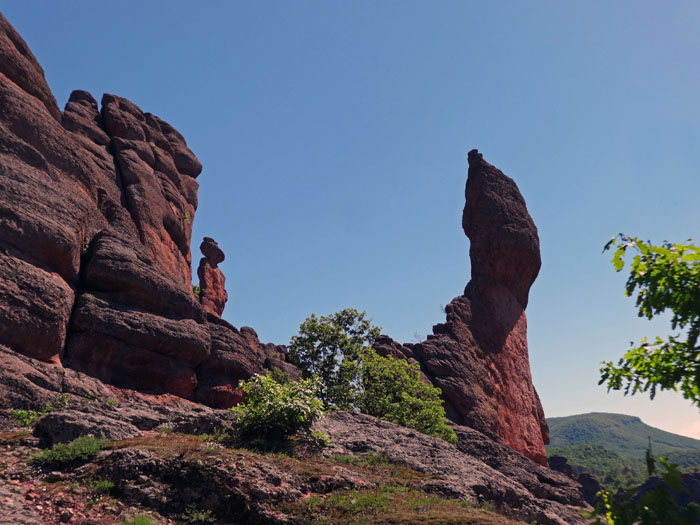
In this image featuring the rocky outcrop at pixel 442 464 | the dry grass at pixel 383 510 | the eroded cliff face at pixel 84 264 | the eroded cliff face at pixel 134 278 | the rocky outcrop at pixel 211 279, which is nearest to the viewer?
the dry grass at pixel 383 510

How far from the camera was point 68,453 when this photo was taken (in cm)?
1195

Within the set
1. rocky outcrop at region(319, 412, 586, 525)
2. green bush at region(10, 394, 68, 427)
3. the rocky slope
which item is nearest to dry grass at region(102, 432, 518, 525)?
the rocky slope

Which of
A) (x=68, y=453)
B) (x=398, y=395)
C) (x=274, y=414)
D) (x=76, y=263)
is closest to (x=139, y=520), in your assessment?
(x=68, y=453)

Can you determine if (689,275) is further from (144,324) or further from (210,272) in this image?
(210,272)

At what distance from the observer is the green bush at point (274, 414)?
15.6 m

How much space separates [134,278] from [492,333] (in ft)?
114

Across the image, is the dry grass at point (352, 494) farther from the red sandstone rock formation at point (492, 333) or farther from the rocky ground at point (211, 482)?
the red sandstone rock formation at point (492, 333)

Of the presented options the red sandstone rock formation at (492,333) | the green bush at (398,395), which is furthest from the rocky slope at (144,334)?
the green bush at (398,395)

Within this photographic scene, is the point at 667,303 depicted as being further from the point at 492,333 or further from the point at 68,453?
the point at 492,333

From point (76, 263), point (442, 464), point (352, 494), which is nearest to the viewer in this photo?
point (352, 494)

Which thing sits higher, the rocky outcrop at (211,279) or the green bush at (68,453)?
the rocky outcrop at (211,279)

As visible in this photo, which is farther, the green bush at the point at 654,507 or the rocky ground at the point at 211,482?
the rocky ground at the point at 211,482

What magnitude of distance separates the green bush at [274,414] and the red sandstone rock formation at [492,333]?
86.6ft

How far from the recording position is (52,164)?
84.8 feet
